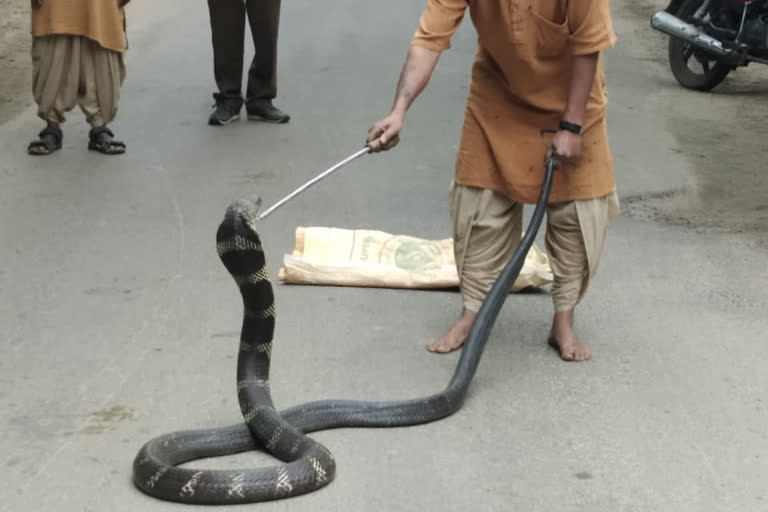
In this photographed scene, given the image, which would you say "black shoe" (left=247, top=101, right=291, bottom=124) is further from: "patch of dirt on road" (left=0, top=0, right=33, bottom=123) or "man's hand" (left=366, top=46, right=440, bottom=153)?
"man's hand" (left=366, top=46, right=440, bottom=153)

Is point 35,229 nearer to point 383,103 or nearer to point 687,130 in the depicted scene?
point 383,103

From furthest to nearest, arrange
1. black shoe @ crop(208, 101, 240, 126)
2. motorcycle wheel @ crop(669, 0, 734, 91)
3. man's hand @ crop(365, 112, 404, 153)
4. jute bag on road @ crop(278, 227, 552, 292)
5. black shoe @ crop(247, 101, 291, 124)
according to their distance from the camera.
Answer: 1. motorcycle wheel @ crop(669, 0, 734, 91)
2. black shoe @ crop(247, 101, 291, 124)
3. black shoe @ crop(208, 101, 240, 126)
4. jute bag on road @ crop(278, 227, 552, 292)
5. man's hand @ crop(365, 112, 404, 153)

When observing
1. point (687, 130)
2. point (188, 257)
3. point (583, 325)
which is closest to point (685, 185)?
point (687, 130)

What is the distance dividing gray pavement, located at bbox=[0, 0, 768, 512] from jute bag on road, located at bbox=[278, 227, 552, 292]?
0.08m

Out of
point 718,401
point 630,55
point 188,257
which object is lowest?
point 630,55

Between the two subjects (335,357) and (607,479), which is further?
(335,357)

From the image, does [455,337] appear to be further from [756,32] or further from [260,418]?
[756,32]

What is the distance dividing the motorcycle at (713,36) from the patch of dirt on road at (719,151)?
0.18 m

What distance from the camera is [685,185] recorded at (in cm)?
820

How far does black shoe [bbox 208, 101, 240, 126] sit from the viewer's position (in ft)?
31.0

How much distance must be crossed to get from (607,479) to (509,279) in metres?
1.06

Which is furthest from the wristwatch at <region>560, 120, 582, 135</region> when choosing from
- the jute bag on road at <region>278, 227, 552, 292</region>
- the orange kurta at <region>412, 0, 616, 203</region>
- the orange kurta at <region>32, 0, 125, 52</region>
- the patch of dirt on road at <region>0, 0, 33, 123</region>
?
the patch of dirt on road at <region>0, 0, 33, 123</region>

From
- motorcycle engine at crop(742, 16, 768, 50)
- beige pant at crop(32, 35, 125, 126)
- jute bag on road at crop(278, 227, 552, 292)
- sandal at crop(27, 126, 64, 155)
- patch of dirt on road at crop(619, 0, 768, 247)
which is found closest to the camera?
jute bag on road at crop(278, 227, 552, 292)

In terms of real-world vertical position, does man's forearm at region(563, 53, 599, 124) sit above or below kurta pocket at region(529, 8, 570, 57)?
below
